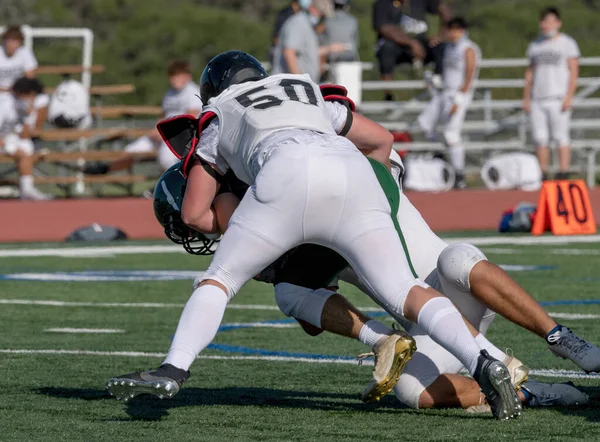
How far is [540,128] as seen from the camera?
14148 millimetres

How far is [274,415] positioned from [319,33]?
10.7 m

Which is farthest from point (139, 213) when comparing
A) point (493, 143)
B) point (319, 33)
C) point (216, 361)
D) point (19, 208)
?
point (216, 361)

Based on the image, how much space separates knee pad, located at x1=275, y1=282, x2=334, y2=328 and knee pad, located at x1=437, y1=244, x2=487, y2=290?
44 cm

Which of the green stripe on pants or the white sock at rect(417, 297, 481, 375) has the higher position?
the green stripe on pants

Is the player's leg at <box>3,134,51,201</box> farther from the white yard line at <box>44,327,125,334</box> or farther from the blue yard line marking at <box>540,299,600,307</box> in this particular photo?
the blue yard line marking at <box>540,299,600,307</box>

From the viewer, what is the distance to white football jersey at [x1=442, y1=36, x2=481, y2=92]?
45.8 feet

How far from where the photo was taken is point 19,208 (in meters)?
13.4

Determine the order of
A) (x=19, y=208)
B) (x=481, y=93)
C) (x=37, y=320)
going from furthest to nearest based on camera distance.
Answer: (x=481, y=93) < (x=19, y=208) < (x=37, y=320)

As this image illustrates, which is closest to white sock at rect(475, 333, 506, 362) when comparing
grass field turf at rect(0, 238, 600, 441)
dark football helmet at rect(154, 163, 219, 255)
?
grass field turf at rect(0, 238, 600, 441)

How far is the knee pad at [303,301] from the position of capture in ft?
14.9

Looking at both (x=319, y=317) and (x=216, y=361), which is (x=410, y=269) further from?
(x=216, y=361)

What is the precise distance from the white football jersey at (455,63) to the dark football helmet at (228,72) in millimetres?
9417

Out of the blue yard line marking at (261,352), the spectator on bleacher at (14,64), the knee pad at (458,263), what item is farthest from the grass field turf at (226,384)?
the spectator on bleacher at (14,64)

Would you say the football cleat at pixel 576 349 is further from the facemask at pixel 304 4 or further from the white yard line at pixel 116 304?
the facemask at pixel 304 4
